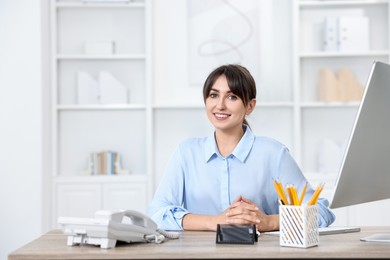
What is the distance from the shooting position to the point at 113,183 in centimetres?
472

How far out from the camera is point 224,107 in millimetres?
2455

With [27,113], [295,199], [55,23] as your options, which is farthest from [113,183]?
[295,199]

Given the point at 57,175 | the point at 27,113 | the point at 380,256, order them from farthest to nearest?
the point at 57,175
the point at 27,113
the point at 380,256

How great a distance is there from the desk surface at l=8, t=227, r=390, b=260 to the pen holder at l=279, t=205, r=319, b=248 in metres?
0.03

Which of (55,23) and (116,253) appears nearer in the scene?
(116,253)

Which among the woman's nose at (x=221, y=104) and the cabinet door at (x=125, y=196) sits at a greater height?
the woman's nose at (x=221, y=104)

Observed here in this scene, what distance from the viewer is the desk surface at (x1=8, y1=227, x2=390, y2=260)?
1593mm

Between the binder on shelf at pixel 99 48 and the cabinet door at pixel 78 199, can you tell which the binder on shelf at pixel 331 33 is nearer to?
the binder on shelf at pixel 99 48

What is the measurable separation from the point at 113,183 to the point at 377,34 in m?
2.27

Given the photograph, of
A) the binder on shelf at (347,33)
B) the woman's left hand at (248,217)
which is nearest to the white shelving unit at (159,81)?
the binder on shelf at (347,33)

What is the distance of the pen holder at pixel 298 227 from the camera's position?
5.58ft

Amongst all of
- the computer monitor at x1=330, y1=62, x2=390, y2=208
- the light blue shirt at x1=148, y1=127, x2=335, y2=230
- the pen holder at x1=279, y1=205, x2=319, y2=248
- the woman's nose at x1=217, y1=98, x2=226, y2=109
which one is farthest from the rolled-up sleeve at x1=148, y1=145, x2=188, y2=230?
the computer monitor at x1=330, y1=62, x2=390, y2=208

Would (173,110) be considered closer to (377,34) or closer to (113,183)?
(113,183)

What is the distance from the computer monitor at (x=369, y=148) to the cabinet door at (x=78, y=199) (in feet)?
10.3
